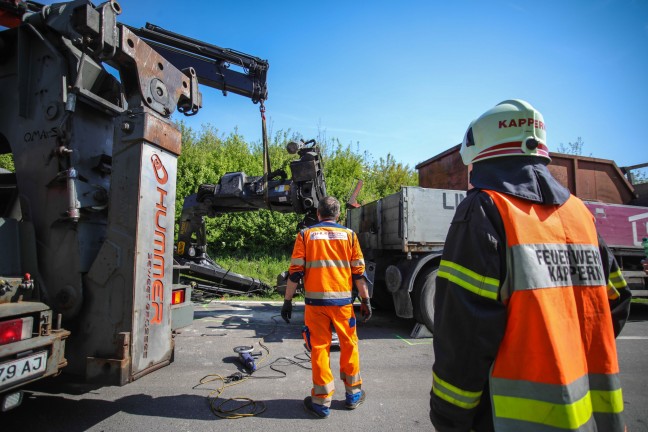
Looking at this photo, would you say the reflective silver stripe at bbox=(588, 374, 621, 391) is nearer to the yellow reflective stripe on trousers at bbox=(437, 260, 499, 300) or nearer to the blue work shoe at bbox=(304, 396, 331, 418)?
the yellow reflective stripe on trousers at bbox=(437, 260, 499, 300)

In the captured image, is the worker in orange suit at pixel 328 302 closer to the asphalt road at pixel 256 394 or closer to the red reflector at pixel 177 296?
the asphalt road at pixel 256 394

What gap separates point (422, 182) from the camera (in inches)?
349

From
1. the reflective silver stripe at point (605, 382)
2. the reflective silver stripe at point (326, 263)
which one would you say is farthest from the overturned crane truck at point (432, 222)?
the reflective silver stripe at point (605, 382)

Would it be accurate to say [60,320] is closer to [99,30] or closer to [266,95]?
[99,30]

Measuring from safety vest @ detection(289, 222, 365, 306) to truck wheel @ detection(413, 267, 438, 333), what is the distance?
8.17 feet

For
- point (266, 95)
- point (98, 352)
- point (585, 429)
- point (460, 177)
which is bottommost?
point (98, 352)

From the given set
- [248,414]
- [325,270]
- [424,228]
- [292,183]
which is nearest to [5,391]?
[248,414]

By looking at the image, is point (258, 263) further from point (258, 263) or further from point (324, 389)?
point (324, 389)

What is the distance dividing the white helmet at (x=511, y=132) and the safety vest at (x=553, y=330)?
0.76 ft

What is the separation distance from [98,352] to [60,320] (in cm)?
36

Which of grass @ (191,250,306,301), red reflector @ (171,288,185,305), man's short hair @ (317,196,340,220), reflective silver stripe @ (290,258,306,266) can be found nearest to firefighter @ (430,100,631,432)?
reflective silver stripe @ (290,258,306,266)

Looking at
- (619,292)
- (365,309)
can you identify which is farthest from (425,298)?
(619,292)

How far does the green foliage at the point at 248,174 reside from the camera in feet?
40.7

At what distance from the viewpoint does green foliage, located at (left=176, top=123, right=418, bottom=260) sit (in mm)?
12398
